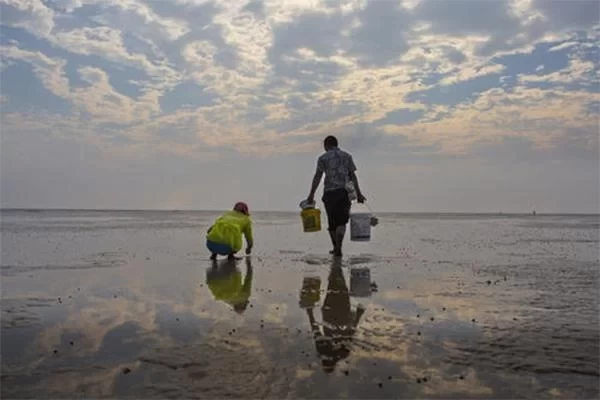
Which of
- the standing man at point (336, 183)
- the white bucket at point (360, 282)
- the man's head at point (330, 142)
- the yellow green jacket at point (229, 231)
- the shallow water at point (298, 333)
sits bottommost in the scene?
the shallow water at point (298, 333)

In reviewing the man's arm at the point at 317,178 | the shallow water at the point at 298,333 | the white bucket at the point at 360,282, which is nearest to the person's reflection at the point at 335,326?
the shallow water at the point at 298,333

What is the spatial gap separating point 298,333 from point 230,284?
119 inches

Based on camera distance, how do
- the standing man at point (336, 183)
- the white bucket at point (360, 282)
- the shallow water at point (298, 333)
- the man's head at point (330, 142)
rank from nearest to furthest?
the shallow water at point (298, 333)
the white bucket at point (360, 282)
the standing man at point (336, 183)
the man's head at point (330, 142)

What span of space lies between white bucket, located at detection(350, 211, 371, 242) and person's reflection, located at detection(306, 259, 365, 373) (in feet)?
15.4

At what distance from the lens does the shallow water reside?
3586 millimetres

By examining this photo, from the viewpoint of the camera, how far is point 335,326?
508 cm

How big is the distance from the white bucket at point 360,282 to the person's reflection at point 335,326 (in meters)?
0.14

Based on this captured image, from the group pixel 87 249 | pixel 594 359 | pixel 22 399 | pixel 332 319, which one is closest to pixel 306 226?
pixel 87 249

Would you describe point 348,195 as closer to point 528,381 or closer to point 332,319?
point 332,319

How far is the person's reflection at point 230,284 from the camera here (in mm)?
6348

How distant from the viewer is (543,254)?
13.1 meters

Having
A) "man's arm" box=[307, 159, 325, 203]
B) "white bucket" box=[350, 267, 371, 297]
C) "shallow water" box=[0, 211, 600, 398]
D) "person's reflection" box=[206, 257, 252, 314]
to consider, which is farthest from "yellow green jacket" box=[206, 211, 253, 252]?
"white bucket" box=[350, 267, 371, 297]

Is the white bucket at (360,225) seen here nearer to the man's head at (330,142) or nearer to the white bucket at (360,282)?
the man's head at (330,142)

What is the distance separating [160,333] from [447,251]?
10.1 m
